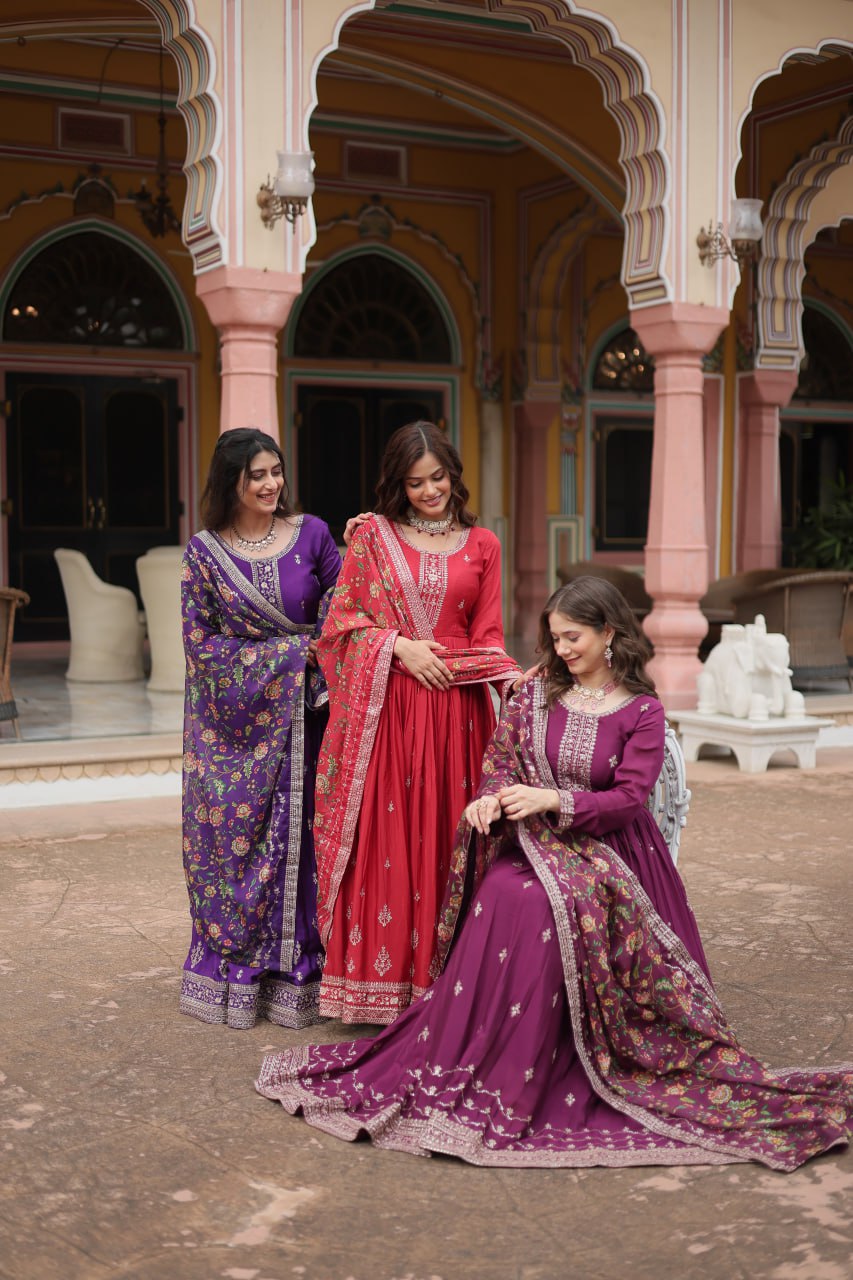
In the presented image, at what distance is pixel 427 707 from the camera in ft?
12.0

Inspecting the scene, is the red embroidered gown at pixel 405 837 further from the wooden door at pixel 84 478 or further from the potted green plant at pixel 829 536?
the potted green plant at pixel 829 536

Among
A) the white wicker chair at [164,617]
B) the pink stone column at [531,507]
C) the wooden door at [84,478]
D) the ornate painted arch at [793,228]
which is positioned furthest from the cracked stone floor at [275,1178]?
the pink stone column at [531,507]

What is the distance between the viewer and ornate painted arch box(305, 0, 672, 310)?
7.76m

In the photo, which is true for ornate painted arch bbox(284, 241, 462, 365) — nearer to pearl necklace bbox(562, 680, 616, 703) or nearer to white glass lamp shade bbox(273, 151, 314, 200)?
white glass lamp shade bbox(273, 151, 314, 200)

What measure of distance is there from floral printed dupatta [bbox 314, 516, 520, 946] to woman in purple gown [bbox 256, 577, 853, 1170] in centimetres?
37

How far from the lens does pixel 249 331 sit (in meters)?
6.93

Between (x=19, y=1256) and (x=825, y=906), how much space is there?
314 centimetres

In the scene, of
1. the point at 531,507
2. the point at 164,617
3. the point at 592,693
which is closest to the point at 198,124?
the point at 164,617

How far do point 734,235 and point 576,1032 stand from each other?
19.0 ft

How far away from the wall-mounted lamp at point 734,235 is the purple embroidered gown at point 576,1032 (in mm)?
5240

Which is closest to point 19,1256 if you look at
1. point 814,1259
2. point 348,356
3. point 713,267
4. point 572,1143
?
point 572,1143

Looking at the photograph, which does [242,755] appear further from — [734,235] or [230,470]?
[734,235]

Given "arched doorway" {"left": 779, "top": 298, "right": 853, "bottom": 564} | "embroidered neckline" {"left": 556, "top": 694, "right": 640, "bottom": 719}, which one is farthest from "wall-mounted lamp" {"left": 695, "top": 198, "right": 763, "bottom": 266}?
"arched doorway" {"left": 779, "top": 298, "right": 853, "bottom": 564}

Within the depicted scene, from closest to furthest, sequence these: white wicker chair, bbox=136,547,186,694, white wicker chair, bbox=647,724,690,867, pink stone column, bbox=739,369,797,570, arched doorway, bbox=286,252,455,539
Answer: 1. white wicker chair, bbox=647,724,690,867
2. white wicker chair, bbox=136,547,186,694
3. arched doorway, bbox=286,252,455,539
4. pink stone column, bbox=739,369,797,570
